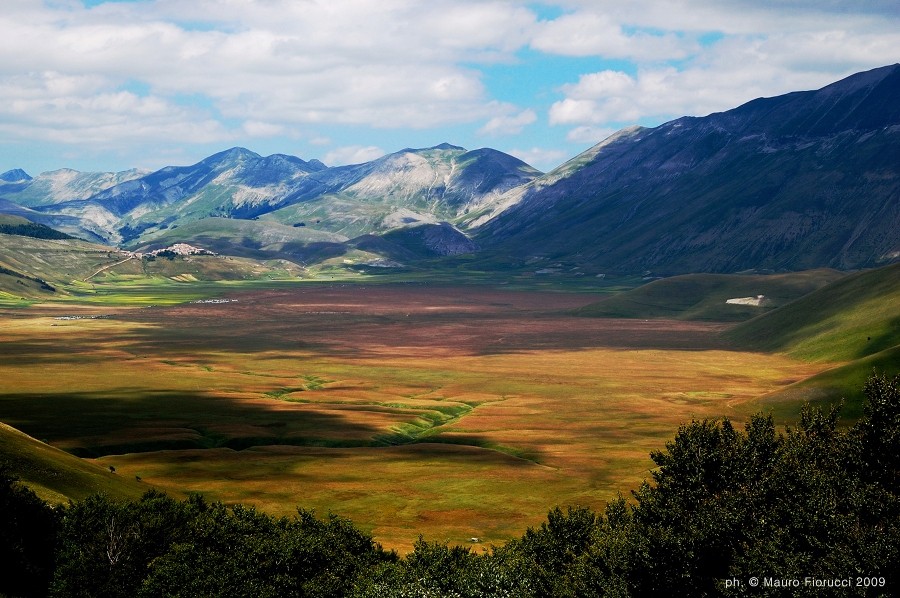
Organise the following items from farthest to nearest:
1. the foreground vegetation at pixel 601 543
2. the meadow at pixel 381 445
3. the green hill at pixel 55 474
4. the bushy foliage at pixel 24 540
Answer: the meadow at pixel 381 445
the green hill at pixel 55 474
the bushy foliage at pixel 24 540
the foreground vegetation at pixel 601 543

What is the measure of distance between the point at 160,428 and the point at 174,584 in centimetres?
10002

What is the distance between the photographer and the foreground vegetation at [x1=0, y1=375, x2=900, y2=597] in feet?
197

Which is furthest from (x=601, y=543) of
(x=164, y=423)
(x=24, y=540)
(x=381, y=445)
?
(x=164, y=423)

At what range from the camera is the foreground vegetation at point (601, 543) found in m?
60.2

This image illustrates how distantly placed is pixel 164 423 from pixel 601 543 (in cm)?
11403

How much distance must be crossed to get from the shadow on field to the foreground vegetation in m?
69.9

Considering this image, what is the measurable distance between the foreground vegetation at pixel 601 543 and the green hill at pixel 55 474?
12.4m

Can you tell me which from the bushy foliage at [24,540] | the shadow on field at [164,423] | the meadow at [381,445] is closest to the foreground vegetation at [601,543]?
the bushy foliage at [24,540]

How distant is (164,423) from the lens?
162 m

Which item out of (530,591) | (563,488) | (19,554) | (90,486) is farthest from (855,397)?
(19,554)

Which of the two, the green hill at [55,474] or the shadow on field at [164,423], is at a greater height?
the green hill at [55,474]

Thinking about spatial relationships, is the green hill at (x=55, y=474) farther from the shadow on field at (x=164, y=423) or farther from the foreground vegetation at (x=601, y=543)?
the shadow on field at (x=164, y=423)

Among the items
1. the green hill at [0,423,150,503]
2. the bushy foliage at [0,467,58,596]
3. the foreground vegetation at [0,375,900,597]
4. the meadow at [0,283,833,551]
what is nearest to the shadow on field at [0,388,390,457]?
the meadow at [0,283,833,551]

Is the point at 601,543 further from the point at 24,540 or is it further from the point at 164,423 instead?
the point at 164,423
